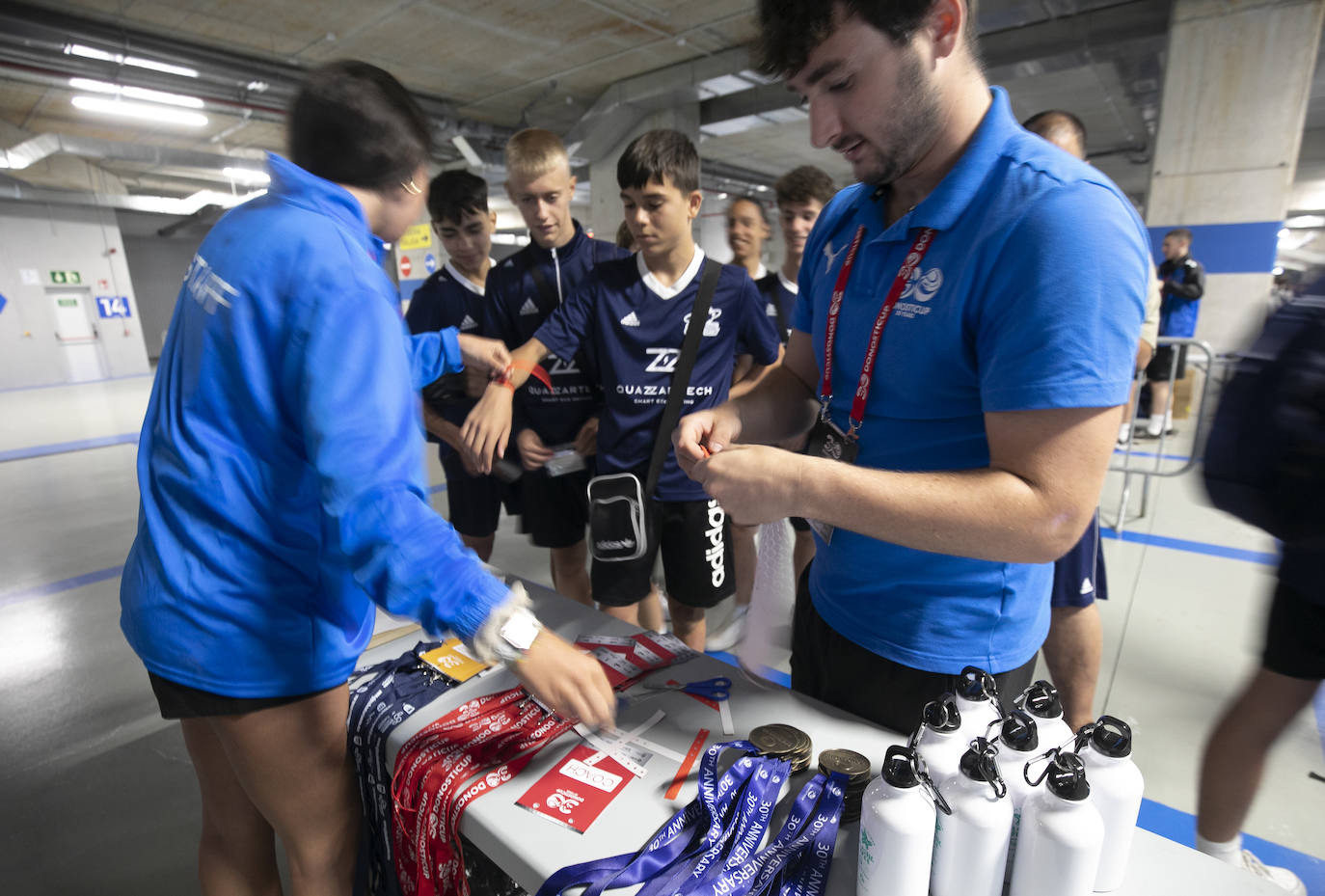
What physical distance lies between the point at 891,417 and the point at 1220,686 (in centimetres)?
244

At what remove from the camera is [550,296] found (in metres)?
2.45

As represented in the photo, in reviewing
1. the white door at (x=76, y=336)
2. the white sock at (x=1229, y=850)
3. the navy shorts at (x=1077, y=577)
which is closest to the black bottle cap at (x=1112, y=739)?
the white sock at (x=1229, y=850)

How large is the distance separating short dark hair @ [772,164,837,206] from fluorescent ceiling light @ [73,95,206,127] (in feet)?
Answer: 26.7

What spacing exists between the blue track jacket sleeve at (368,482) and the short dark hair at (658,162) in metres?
1.40

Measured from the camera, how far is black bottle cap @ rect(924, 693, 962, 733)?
0.78 meters

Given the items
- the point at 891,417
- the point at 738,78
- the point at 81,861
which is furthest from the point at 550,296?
the point at 738,78

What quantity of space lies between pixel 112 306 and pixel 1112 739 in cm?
1935

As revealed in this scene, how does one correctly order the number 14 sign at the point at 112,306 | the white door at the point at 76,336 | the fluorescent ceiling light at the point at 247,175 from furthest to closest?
the number 14 sign at the point at 112,306 → the white door at the point at 76,336 → the fluorescent ceiling light at the point at 247,175

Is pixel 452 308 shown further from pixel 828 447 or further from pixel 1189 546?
pixel 1189 546

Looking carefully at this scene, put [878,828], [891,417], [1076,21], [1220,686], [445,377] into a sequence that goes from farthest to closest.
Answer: [1076,21], [445,377], [1220,686], [891,417], [878,828]

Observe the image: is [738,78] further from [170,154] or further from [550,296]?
[170,154]

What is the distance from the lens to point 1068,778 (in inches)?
26.9

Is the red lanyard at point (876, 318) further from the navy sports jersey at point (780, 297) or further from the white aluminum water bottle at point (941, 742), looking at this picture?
the navy sports jersey at point (780, 297)

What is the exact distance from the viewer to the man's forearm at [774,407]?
4.19 ft
